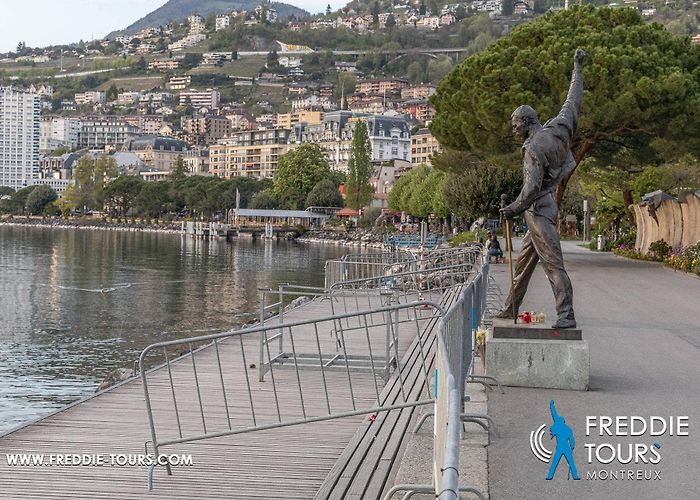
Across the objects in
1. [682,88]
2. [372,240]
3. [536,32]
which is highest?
[536,32]

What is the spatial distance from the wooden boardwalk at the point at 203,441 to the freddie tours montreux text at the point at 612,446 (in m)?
1.53

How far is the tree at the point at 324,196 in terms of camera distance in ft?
470

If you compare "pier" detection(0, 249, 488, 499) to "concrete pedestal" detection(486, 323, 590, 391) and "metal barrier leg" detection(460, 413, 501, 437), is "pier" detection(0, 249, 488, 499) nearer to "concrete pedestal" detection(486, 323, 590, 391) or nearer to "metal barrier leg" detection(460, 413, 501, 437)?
"metal barrier leg" detection(460, 413, 501, 437)

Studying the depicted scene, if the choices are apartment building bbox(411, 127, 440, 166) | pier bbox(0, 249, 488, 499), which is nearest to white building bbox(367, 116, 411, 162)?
apartment building bbox(411, 127, 440, 166)

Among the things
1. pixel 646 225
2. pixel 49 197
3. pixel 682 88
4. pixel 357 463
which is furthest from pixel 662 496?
pixel 49 197

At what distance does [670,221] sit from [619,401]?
1106 inches

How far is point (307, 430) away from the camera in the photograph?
32.7 ft

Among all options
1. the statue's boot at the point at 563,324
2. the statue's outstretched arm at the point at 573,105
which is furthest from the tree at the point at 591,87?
the statue's boot at the point at 563,324

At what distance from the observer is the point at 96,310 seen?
34344 millimetres

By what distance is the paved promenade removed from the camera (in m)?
7.00

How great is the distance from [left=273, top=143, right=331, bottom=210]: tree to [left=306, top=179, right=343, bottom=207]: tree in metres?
3.64

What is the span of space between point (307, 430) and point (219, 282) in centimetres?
3949

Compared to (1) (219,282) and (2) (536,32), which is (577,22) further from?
(1) (219,282)

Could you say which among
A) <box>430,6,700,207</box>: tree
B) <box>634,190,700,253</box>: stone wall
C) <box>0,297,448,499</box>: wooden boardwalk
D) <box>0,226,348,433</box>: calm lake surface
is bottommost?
<box>0,226,348,433</box>: calm lake surface
